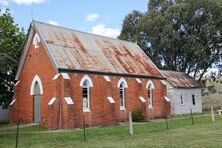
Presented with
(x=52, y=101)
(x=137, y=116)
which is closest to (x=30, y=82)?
(x=52, y=101)

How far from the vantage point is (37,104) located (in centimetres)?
2919

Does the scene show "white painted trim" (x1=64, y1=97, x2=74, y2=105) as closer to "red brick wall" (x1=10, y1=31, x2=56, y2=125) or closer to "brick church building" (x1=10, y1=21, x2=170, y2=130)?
"brick church building" (x1=10, y1=21, x2=170, y2=130)

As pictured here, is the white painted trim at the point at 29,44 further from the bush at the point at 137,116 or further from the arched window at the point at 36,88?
the bush at the point at 137,116

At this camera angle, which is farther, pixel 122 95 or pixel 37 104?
pixel 122 95

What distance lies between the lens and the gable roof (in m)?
28.0

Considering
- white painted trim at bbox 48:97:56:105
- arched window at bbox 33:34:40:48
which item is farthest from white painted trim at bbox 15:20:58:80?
white painted trim at bbox 48:97:56:105

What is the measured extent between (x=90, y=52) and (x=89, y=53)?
33 cm

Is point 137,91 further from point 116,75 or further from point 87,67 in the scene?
point 87,67

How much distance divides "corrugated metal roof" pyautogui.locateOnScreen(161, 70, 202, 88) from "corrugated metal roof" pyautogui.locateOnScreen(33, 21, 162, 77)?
19.0ft

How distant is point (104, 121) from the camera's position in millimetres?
29547

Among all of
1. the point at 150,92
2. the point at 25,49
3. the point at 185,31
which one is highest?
the point at 185,31

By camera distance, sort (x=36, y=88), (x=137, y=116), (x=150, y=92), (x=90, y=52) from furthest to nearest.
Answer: (x=150, y=92)
(x=137, y=116)
(x=90, y=52)
(x=36, y=88)

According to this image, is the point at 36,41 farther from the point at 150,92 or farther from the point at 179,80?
the point at 179,80

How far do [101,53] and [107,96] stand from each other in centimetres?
510
